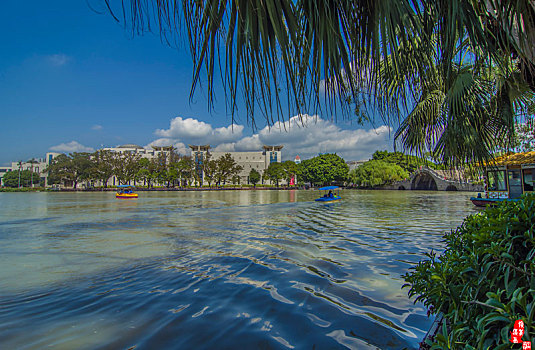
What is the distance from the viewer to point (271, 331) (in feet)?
9.83

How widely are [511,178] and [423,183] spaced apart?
5481cm

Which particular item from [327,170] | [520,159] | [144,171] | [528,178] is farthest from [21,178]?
[528,178]

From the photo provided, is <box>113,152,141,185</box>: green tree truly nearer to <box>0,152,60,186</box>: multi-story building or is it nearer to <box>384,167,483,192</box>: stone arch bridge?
<box>0,152,60,186</box>: multi-story building

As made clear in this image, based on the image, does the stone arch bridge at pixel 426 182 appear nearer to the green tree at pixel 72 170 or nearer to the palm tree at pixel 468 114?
the palm tree at pixel 468 114

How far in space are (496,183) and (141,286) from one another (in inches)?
831

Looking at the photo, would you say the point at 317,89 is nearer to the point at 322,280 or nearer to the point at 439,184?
the point at 322,280

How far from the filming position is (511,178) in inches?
643

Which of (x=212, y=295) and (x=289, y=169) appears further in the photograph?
(x=289, y=169)

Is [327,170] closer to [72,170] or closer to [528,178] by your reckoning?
[528,178]

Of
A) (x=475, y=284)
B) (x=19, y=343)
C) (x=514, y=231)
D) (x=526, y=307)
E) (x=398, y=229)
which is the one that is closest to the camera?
(x=526, y=307)

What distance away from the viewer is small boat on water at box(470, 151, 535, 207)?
589 inches

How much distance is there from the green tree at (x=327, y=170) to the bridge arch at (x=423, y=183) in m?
19.8

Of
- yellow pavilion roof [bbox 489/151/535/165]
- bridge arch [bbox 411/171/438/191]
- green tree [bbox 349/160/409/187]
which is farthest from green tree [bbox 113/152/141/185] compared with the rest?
yellow pavilion roof [bbox 489/151/535/165]

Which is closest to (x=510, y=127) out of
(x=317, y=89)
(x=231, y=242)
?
(x=317, y=89)
